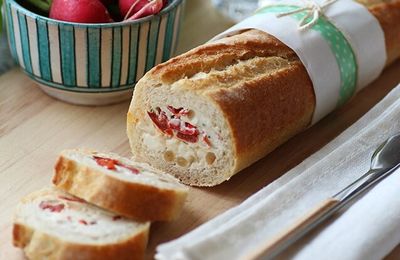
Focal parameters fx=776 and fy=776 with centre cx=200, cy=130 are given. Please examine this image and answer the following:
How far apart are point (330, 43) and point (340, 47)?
1.6 inches

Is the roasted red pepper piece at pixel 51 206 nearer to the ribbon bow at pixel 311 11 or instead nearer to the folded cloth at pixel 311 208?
the folded cloth at pixel 311 208

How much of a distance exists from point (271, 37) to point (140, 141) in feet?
1.56

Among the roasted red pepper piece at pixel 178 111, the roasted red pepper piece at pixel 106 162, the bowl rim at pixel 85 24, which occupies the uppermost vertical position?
the bowl rim at pixel 85 24

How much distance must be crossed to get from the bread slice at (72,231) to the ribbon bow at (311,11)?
32.1 inches

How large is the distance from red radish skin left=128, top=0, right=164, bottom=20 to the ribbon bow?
1.16 feet

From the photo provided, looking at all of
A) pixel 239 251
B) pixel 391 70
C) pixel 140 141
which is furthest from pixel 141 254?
pixel 391 70

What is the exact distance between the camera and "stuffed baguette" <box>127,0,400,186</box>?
196 centimetres

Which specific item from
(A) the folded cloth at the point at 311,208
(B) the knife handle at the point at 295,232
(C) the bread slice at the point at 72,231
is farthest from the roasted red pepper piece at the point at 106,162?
(B) the knife handle at the point at 295,232

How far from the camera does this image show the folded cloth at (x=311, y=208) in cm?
173

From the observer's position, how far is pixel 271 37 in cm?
219

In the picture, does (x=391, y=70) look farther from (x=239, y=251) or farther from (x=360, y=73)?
(x=239, y=251)

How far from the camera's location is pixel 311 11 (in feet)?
7.50

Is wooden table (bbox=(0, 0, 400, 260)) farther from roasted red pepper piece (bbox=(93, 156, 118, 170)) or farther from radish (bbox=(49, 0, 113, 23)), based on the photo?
radish (bbox=(49, 0, 113, 23))

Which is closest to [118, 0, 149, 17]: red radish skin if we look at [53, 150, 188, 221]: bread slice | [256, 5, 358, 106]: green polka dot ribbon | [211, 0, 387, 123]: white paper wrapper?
[211, 0, 387, 123]: white paper wrapper
